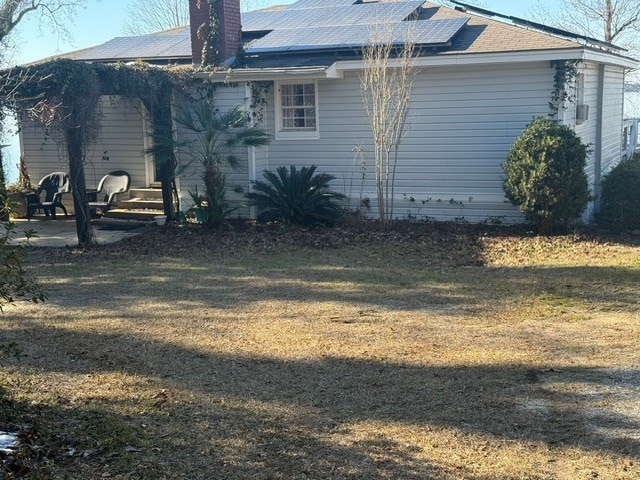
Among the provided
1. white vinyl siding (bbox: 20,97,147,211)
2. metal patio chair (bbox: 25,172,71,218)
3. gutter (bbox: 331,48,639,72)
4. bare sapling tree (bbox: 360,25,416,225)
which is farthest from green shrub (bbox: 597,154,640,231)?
metal patio chair (bbox: 25,172,71,218)

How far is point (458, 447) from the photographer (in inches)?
177

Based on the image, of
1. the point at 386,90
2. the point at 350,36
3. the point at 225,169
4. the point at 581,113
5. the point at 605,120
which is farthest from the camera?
the point at 605,120

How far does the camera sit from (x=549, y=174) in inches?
460

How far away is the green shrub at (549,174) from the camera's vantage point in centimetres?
1169

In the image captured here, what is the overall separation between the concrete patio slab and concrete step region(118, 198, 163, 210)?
2.05 ft

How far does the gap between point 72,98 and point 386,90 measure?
5.60 m

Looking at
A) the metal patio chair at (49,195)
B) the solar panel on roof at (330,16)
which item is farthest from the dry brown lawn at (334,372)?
the solar panel on roof at (330,16)

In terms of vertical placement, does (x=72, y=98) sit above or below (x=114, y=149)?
above

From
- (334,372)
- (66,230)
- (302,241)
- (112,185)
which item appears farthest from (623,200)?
(112,185)

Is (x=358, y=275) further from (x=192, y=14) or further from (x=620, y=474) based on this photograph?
(x=192, y=14)

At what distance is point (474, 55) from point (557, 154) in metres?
2.46

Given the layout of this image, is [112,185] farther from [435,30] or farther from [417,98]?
[435,30]

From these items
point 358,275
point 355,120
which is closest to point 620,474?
point 358,275

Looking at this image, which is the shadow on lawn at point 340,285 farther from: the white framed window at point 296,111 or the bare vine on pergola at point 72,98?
the white framed window at point 296,111
